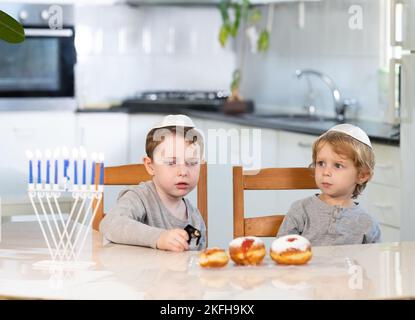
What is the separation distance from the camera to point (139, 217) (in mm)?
2178

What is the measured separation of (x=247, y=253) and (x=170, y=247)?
0.20 meters

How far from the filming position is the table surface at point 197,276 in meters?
1.57

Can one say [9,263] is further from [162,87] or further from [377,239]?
[162,87]

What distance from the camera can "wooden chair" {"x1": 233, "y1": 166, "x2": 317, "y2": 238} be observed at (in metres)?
2.28

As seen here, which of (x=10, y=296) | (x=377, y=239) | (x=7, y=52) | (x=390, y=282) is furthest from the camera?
(x=7, y=52)

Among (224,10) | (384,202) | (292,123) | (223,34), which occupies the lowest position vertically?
(384,202)

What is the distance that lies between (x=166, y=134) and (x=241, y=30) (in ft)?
9.40

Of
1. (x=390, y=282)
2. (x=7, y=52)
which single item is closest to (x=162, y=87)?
(x=7, y=52)

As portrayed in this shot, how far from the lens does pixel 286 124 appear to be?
3805 mm

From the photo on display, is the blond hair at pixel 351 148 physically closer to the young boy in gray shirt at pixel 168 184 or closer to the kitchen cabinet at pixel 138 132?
A: the young boy in gray shirt at pixel 168 184

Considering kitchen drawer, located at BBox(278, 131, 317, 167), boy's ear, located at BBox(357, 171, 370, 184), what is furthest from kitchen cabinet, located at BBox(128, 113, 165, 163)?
boy's ear, located at BBox(357, 171, 370, 184)

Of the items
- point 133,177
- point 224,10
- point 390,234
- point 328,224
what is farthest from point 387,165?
point 224,10

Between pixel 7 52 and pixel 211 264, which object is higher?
pixel 7 52

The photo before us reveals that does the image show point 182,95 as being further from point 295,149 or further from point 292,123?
point 295,149
